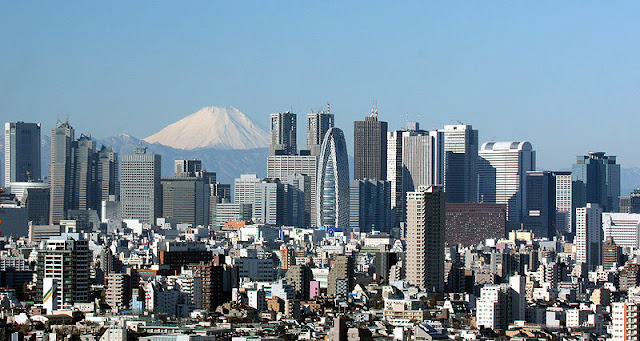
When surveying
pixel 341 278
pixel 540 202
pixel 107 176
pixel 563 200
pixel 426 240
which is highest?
pixel 107 176

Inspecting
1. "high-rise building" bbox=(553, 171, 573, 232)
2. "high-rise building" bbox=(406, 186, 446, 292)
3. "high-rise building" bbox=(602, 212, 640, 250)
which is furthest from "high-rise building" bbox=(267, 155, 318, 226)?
"high-rise building" bbox=(406, 186, 446, 292)

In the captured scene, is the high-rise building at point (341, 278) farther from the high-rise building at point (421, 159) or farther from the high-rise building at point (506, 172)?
the high-rise building at point (506, 172)

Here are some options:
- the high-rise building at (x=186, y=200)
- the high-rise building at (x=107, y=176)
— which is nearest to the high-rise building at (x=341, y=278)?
the high-rise building at (x=186, y=200)

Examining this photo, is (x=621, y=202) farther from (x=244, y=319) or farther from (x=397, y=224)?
(x=244, y=319)

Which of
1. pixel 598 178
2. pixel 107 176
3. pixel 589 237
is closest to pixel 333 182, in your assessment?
pixel 107 176

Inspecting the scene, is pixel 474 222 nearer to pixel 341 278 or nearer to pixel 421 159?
pixel 421 159

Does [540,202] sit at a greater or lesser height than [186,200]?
greater
